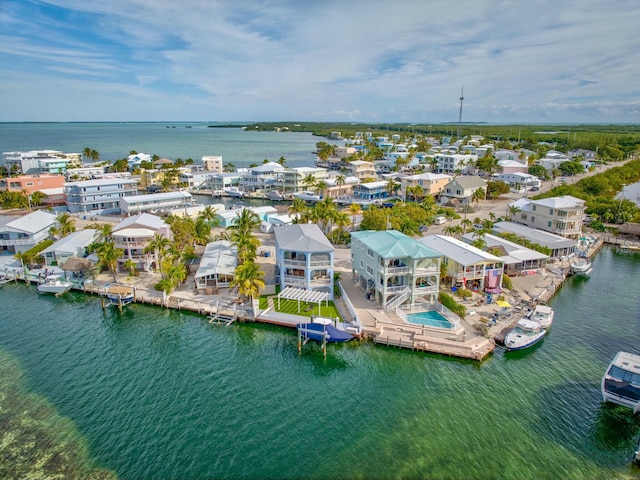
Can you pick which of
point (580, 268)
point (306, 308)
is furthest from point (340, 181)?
point (306, 308)

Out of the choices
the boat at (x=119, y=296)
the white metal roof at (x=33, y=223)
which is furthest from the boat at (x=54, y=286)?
the white metal roof at (x=33, y=223)

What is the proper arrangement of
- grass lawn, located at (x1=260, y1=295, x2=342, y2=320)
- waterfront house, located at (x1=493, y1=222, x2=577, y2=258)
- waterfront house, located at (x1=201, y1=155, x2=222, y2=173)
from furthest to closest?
waterfront house, located at (x1=201, y1=155, x2=222, y2=173)
waterfront house, located at (x1=493, y1=222, x2=577, y2=258)
grass lawn, located at (x1=260, y1=295, x2=342, y2=320)

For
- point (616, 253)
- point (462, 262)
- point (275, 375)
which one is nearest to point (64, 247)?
point (275, 375)

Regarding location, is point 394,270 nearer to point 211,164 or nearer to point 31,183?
point 31,183

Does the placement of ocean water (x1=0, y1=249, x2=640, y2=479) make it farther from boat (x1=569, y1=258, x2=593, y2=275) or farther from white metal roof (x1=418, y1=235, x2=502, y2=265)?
boat (x1=569, y1=258, x2=593, y2=275)

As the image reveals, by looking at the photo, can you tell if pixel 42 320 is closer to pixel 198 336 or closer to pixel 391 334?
pixel 198 336

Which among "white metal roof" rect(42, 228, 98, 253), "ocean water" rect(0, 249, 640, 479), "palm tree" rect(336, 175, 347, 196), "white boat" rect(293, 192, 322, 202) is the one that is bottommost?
"ocean water" rect(0, 249, 640, 479)

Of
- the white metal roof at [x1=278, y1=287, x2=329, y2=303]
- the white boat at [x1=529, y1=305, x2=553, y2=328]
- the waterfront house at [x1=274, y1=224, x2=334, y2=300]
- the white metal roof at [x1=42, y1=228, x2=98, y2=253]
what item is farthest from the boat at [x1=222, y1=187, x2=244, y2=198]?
the white boat at [x1=529, y1=305, x2=553, y2=328]
